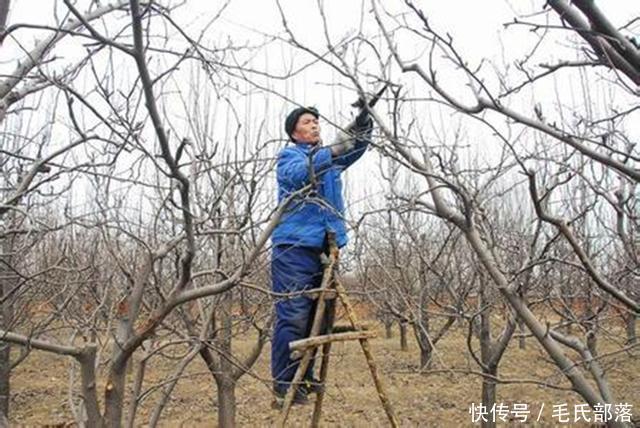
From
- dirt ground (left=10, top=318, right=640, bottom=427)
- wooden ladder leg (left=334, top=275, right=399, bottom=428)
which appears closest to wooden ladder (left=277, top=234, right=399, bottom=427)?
wooden ladder leg (left=334, top=275, right=399, bottom=428)

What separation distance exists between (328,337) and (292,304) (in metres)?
0.36

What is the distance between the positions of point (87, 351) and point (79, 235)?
5.12 meters

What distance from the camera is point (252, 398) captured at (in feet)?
24.5

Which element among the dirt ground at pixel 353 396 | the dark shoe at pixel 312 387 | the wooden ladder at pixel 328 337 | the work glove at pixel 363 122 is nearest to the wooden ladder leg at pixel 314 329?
the wooden ladder at pixel 328 337

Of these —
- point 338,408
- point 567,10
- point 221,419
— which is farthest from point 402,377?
point 567,10

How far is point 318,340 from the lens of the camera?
269cm

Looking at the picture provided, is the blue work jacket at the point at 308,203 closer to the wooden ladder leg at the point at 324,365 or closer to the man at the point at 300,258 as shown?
the man at the point at 300,258

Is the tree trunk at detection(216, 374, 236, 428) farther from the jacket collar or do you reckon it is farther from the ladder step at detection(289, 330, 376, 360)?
the jacket collar

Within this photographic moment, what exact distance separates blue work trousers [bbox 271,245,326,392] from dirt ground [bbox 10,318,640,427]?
2.52 meters

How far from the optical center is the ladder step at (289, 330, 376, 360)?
8.78 ft

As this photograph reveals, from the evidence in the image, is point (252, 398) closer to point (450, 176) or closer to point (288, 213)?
point (288, 213)

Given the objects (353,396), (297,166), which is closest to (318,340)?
(297,166)

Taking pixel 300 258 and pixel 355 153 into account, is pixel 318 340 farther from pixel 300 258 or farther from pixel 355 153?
pixel 355 153

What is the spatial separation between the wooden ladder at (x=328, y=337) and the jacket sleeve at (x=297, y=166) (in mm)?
396
